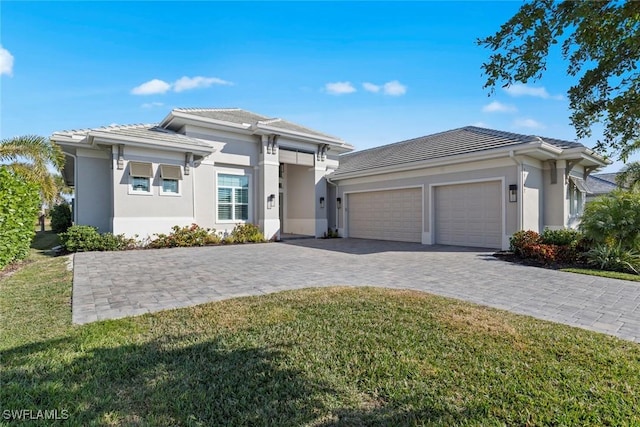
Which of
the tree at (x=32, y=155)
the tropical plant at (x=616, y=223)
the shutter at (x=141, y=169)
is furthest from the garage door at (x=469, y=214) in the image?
the tree at (x=32, y=155)

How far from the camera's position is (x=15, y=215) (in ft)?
29.0

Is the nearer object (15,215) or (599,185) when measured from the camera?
(15,215)

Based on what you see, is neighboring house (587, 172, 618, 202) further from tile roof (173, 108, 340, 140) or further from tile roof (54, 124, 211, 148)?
tile roof (54, 124, 211, 148)

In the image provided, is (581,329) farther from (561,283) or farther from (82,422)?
(82,422)

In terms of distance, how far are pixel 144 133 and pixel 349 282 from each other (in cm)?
1182

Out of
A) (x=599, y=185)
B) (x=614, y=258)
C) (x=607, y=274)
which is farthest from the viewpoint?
(x=599, y=185)

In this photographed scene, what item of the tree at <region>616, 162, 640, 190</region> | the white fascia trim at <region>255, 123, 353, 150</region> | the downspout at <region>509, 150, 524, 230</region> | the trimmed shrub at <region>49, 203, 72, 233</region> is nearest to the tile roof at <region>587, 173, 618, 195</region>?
the tree at <region>616, 162, 640, 190</region>

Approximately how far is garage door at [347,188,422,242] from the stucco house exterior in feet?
0.18

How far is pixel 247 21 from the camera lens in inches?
368

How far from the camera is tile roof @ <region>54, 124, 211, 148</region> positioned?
43.4 ft

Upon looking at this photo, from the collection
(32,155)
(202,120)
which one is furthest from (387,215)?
(32,155)

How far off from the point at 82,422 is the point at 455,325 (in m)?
4.12

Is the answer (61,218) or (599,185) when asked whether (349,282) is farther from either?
(599,185)

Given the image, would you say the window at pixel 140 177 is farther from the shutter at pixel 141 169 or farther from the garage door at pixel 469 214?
the garage door at pixel 469 214
